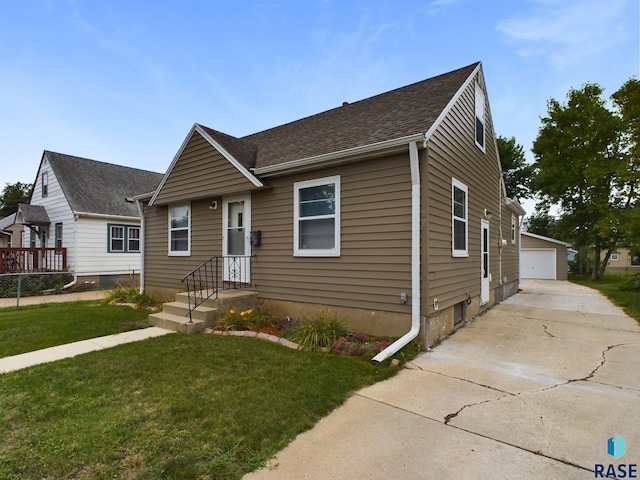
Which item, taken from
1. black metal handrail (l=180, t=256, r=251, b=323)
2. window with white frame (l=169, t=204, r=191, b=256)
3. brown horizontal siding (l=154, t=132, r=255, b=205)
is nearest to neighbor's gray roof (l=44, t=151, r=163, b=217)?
window with white frame (l=169, t=204, r=191, b=256)

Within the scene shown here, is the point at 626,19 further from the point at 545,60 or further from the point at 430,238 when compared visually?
the point at 430,238

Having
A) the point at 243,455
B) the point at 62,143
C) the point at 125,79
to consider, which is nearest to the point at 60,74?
the point at 125,79

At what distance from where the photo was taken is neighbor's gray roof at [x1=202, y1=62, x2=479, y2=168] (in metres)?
5.79

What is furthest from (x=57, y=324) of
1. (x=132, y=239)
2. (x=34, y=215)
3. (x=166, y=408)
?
(x=34, y=215)

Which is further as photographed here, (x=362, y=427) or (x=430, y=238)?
(x=430, y=238)

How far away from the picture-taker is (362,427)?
288 cm

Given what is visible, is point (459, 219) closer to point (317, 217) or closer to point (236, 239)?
Result: point (317, 217)

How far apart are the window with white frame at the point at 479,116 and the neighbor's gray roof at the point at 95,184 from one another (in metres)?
14.6

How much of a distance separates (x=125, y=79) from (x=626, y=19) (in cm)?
1506

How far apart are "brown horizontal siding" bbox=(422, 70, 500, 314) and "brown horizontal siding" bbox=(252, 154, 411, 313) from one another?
1.27ft

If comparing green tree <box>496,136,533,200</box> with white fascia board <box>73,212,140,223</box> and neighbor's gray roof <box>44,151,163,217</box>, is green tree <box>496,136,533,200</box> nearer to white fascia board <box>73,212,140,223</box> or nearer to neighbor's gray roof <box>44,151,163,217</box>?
Answer: neighbor's gray roof <box>44,151,163,217</box>

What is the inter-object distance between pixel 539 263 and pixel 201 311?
2194 cm

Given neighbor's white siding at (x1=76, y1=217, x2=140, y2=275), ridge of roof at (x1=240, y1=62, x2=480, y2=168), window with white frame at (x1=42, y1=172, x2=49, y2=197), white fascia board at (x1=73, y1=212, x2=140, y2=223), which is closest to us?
ridge of roof at (x1=240, y1=62, x2=480, y2=168)

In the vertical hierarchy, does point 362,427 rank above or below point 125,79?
below
